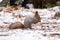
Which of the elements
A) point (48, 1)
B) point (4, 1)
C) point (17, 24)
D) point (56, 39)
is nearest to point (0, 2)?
point (4, 1)

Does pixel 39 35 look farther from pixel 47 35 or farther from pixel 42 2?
pixel 42 2

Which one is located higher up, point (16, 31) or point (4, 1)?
point (16, 31)

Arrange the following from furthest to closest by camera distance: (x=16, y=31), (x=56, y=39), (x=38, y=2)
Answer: (x=38, y=2)
(x=16, y=31)
(x=56, y=39)

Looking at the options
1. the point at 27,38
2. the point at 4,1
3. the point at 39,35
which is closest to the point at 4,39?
the point at 27,38

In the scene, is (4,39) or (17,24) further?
(17,24)

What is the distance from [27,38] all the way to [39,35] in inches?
11.0

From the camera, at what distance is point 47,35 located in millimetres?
3676

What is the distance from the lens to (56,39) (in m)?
3.34

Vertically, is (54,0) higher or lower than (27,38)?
lower

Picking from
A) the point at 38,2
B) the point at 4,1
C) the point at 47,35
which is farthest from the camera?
the point at 4,1

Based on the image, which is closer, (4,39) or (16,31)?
(4,39)

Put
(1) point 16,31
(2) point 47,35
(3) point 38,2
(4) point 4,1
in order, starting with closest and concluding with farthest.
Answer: (2) point 47,35
(1) point 16,31
(3) point 38,2
(4) point 4,1

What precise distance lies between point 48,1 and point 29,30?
918cm

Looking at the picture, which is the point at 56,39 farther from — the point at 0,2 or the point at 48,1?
the point at 0,2
